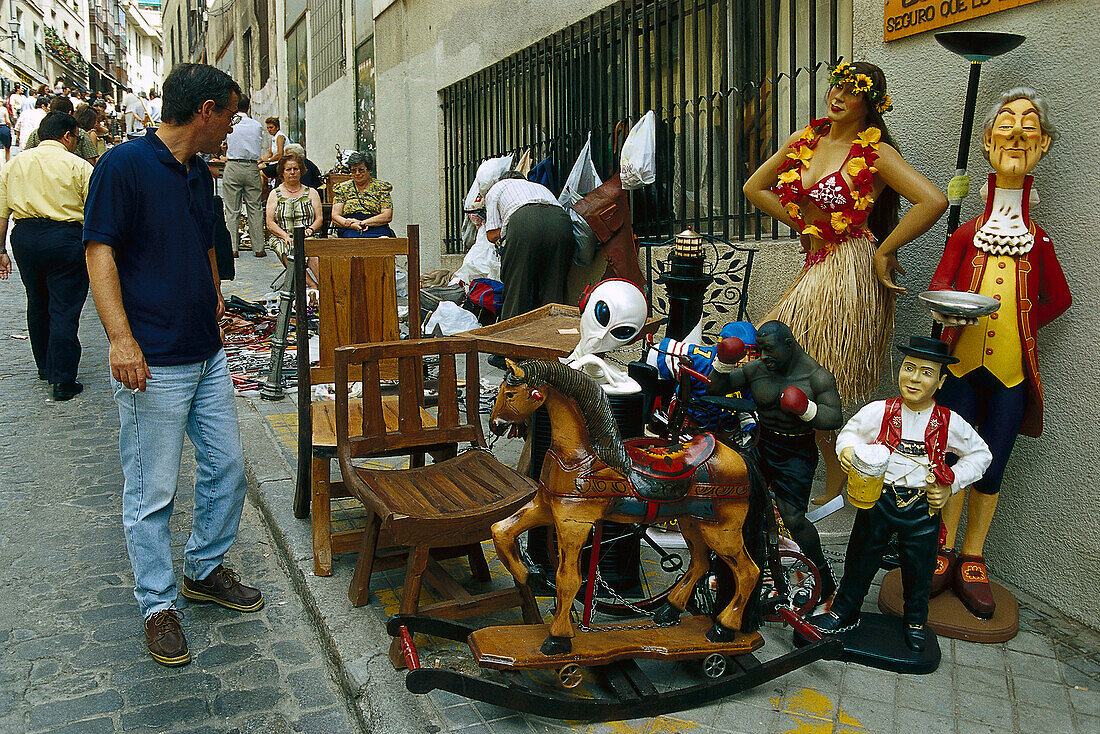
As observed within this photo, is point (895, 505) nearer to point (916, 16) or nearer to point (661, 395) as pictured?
point (661, 395)

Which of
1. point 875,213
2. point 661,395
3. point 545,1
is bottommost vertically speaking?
point 661,395

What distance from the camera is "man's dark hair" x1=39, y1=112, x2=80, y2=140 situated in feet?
22.0

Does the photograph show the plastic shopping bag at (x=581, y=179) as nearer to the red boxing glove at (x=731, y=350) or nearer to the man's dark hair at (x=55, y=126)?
the man's dark hair at (x=55, y=126)

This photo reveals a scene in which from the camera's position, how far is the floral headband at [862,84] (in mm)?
3568

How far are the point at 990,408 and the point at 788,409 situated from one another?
Answer: 99cm

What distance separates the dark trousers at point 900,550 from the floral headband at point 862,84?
1653 millimetres

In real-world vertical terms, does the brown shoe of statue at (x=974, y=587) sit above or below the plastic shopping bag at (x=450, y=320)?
below

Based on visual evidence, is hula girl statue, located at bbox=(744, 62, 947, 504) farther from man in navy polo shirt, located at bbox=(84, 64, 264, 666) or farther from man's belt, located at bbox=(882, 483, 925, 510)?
man in navy polo shirt, located at bbox=(84, 64, 264, 666)

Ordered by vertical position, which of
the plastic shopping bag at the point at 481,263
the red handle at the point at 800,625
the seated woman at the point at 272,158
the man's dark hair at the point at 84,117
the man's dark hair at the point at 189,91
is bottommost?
the red handle at the point at 800,625

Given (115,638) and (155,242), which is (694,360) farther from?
(115,638)

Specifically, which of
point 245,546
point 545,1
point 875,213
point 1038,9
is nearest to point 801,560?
point 875,213

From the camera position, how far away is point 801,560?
11.3 feet

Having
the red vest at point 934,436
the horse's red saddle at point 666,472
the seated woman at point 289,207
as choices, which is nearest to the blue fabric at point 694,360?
the horse's red saddle at point 666,472

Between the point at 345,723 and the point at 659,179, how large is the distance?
4579mm
